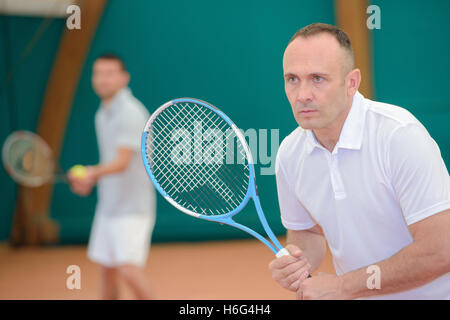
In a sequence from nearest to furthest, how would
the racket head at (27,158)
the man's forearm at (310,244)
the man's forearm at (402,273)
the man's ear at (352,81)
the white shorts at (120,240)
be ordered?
the man's forearm at (402,273)
the man's ear at (352,81)
the man's forearm at (310,244)
the white shorts at (120,240)
the racket head at (27,158)

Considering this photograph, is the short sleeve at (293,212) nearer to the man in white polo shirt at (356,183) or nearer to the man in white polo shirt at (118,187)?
the man in white polo shirt at (356,183)

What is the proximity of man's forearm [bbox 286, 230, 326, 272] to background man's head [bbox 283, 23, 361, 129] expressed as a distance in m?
0.33

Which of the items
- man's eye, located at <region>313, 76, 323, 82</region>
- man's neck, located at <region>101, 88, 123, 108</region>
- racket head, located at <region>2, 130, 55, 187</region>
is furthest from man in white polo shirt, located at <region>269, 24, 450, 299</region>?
racket head, located at <region>2, 130, 55, 187</region>

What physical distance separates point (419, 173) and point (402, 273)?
0.21 metres

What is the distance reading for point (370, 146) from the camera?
1.35 metres

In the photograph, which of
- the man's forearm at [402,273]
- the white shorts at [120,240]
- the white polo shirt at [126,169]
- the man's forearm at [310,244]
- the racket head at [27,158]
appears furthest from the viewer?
the racket head at [27,158]

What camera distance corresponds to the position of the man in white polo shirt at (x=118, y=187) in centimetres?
307

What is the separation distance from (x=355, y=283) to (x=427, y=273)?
15 centimetres

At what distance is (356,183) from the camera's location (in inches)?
53.7

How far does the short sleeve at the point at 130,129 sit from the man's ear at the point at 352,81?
181 cm

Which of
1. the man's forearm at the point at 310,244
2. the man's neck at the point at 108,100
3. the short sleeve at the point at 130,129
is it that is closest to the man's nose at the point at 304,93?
the man's forearm at the point at 310,244

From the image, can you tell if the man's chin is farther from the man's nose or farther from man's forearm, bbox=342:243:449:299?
man's forearm, bbox=342:243:449:299

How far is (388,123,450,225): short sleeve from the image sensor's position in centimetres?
125

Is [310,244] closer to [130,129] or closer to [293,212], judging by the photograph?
[293,212]
